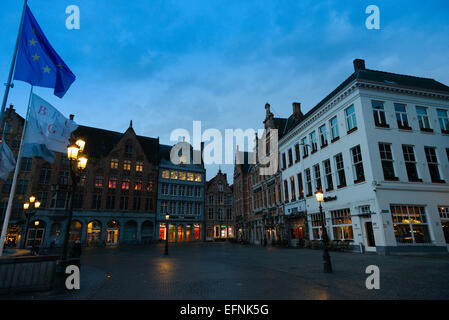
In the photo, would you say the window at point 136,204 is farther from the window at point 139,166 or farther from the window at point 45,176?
the window at point 45,176

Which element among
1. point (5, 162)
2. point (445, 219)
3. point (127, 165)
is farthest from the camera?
point (127, 165)

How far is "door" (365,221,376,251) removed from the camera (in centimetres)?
1856

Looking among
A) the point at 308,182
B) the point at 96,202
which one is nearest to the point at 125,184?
the point at 96,202

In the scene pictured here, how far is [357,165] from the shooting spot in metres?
20.5

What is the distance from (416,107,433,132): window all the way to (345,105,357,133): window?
5621mm

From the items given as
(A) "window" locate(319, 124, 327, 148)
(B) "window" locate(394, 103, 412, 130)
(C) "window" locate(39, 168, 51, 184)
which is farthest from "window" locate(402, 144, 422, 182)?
(C) "window" locate(39, 168, 51, 184)

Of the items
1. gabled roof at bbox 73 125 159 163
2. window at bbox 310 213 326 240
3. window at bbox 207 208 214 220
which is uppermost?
gabled roof at bbox 73 125 159 163

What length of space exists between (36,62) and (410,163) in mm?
25390

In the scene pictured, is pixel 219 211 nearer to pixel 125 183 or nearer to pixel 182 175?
pixel 182 175

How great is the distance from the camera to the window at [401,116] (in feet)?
67.1

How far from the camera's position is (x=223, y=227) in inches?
2190

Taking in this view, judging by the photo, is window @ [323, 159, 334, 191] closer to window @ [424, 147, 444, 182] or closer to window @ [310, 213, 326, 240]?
window @ [310, 213, 326, 240]

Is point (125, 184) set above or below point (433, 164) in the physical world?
above

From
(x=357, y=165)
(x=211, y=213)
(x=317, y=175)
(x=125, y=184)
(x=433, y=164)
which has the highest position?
(x=125, y=184)
